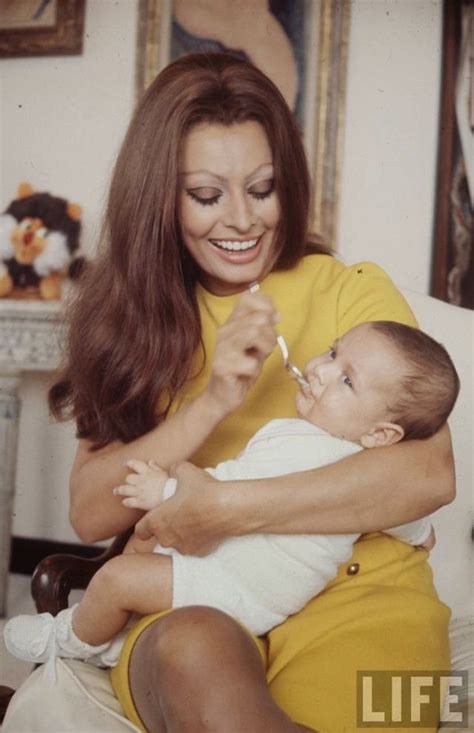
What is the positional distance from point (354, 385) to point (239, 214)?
24 cm

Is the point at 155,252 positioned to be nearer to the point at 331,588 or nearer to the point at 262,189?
the point at 262,189

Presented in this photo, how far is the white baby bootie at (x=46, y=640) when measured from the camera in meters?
0.96

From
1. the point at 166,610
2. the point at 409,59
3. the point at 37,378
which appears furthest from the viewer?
the point at 37,378

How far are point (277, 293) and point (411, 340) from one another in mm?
226

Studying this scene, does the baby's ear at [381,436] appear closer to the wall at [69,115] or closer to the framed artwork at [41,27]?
the wall at [69,115]

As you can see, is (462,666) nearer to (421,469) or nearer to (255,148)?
(421,469)

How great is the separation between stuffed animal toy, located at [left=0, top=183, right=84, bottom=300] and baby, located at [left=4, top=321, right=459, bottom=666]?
0.64m

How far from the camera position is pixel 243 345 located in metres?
0.90

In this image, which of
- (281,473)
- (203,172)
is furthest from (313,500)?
(203,172)

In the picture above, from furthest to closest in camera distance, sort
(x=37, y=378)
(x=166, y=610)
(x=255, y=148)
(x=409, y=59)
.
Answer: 1. (x=37, y=378)
2. (x=409, y=59)
3. (x=255, y=148)
4. (x=166, y=610)

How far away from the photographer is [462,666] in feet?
3.40

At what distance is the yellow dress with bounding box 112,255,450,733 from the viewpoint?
0.88 m

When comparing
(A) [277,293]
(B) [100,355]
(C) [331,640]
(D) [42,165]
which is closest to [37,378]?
(D) [42,165]

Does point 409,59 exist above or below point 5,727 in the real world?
above
